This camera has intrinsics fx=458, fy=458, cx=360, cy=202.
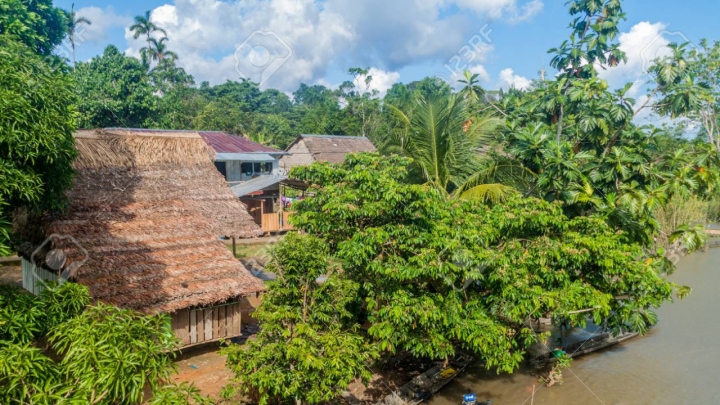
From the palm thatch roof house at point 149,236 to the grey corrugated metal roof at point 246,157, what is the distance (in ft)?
37.1

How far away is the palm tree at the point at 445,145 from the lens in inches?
378

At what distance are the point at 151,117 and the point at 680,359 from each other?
26.6m

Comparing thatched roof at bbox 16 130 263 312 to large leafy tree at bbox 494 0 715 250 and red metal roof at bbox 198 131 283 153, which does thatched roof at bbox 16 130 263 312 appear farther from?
red metal roof at bbox 198 131 283 153

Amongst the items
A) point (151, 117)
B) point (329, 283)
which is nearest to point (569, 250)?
point (329, 283)

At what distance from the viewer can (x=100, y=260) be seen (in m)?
7.84

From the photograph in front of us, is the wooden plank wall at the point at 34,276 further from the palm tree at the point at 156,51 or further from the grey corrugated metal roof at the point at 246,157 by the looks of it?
the palm tree at the point at 156,51

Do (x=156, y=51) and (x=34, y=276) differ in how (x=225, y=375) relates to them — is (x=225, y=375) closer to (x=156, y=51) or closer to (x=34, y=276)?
(x=34, y=276)

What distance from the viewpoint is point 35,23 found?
1862 cm

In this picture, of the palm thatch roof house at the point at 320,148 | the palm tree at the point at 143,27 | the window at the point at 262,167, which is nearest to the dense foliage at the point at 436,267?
the window at the point at 262,167

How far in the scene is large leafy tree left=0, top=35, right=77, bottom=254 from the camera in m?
4.61

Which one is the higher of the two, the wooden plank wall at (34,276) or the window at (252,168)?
the window at (252,168)

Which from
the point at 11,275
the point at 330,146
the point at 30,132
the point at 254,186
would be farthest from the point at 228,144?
the point at 30,132

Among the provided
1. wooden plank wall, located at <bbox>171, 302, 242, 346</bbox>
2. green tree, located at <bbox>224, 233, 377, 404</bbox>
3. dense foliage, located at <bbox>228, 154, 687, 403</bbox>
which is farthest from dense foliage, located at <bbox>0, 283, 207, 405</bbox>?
wooden plank wall, located at <bbox>171, 302, 242, 346</bbox>

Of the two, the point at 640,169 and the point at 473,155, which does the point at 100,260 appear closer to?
the point at 473,155
